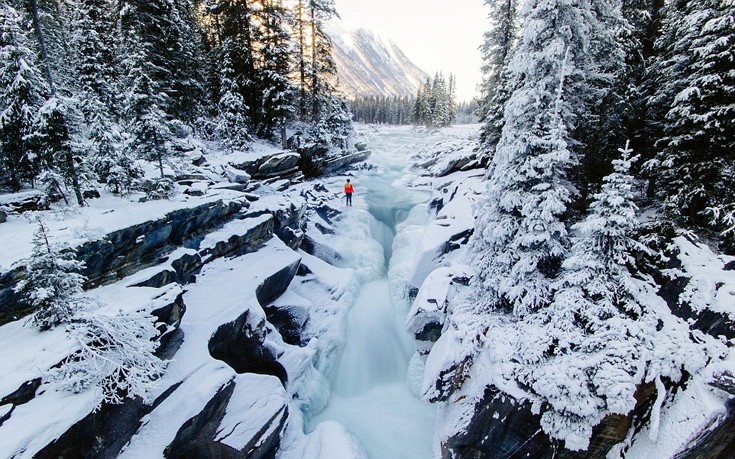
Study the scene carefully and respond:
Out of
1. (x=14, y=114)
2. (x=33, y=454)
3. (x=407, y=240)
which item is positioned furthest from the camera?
(x=407, y=240)

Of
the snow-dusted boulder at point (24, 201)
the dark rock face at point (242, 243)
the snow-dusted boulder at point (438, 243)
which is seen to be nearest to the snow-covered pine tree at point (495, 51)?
the snow-dusted boulder at point (438, 243)

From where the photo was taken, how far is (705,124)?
31.1 feet

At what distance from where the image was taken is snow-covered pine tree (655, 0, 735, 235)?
9297mm

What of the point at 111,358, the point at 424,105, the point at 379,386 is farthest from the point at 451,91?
the point at 111,358

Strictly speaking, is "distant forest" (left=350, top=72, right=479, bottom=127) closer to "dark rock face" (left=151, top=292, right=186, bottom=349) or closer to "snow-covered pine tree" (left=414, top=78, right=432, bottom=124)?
"snow-covered pine tree" (left=414, top=78, right=432, bottom=124)

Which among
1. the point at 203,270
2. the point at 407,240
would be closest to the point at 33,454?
the point at 203,270

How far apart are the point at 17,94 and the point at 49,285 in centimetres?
805

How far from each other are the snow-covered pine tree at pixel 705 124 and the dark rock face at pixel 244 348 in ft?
46.7

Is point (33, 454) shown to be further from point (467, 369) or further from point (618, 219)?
point (618, 219)

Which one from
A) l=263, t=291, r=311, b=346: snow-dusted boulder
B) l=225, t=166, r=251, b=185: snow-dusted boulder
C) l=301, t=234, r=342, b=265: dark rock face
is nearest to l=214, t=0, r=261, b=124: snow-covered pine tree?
l=225, t=166, r=251, b=185: snow-dusted boulder

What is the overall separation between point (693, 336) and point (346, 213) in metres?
20.0

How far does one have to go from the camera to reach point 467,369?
9.56 m

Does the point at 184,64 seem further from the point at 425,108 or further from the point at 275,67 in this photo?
the point at 425,108

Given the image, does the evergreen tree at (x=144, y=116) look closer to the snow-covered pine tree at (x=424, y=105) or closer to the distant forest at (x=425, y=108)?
the distant forest at (x=425, y=108)
